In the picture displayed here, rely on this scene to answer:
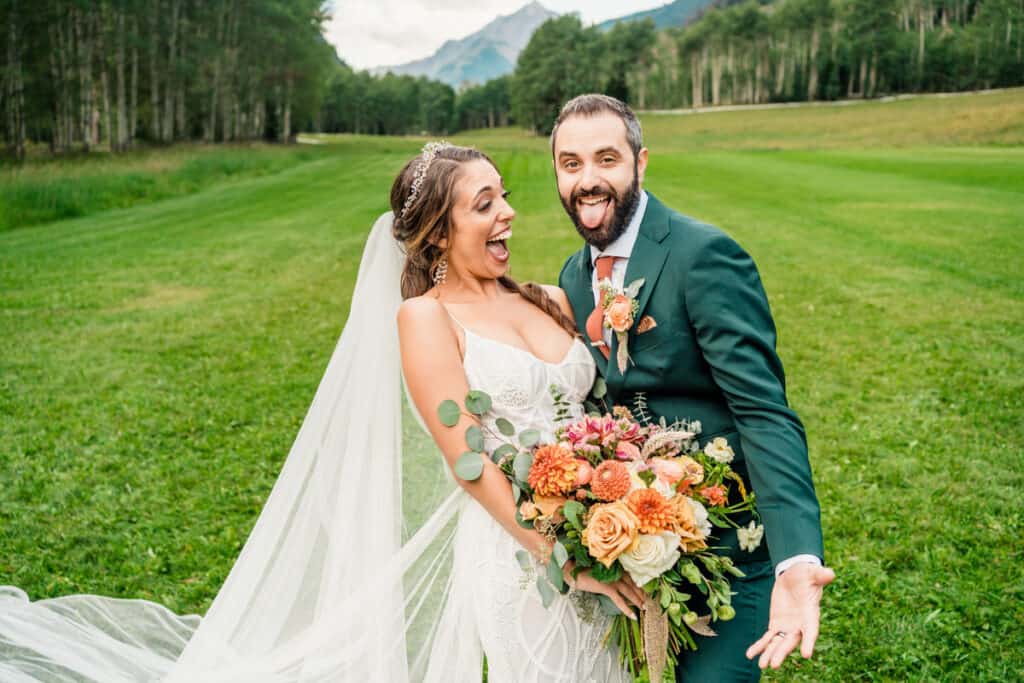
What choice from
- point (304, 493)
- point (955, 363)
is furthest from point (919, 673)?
point (955, 363)

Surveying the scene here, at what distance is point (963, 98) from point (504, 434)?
4471 centimetres

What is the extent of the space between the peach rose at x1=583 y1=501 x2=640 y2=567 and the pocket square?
0.68 m

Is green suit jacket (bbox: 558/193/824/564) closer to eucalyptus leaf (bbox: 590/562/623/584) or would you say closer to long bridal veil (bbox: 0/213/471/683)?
eucalyptus leaf (bbox: 590/562/623/584)

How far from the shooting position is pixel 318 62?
6122 centimetres

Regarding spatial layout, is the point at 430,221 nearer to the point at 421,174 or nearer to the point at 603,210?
the point at 421,174

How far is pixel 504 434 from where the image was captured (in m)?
2.92

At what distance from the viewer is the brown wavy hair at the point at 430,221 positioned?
10.5 ft

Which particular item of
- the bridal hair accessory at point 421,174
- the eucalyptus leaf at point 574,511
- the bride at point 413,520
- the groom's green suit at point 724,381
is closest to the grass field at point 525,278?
the bride at point 413,520

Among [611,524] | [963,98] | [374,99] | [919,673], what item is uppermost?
[374,99]

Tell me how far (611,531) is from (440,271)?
148cm

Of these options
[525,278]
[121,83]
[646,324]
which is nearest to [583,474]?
[646,324]

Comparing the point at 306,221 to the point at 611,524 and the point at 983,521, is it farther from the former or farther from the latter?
the point at 611,524

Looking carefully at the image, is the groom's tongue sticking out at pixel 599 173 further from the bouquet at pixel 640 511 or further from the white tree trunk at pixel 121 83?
the white tree trunk at pixel 121 83

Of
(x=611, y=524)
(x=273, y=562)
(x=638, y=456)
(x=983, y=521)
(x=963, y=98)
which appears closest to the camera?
(x=611, y=524)
